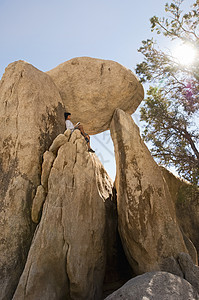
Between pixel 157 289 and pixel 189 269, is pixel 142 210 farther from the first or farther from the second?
pixel 157 289

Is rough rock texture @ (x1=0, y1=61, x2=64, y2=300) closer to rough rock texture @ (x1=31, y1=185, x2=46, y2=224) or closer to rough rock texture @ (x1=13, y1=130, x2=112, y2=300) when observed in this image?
rough rock texture @ (x1=31, y1=185, x2=46, y2=224)

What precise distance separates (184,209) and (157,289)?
796 centimetres

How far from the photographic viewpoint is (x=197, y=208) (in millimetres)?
12406

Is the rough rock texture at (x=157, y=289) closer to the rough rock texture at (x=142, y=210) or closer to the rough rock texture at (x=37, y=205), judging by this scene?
the rough rock texture at (x=142, y=210)

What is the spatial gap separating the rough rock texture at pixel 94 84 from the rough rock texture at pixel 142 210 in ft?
5.52

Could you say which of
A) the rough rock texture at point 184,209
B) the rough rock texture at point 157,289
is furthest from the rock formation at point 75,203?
the rough rock texture at point 184,209

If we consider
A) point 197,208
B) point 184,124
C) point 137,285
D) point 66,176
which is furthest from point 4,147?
point 197,208

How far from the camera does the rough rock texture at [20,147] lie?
19.0 ft

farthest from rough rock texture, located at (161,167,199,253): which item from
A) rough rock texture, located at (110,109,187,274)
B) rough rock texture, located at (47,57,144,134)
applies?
rough rock texture, located at (47,57,144,134)

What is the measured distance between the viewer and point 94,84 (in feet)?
31.7

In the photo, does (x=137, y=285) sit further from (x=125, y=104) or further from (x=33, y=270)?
(x=125, y=104)

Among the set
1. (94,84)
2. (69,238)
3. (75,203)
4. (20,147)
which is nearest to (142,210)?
(75,203)

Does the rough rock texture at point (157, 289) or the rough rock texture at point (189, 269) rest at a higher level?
the rough rock texture at point (189, 269)

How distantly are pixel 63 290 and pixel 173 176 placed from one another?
8062mm
